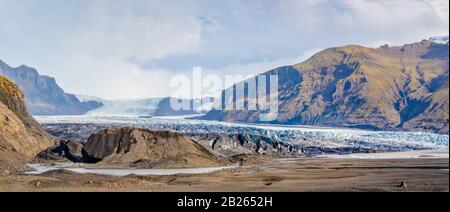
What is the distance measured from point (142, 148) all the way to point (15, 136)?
50.7 feet

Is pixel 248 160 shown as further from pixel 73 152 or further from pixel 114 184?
pixel 114 184

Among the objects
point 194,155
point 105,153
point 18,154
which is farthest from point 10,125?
point 194,155

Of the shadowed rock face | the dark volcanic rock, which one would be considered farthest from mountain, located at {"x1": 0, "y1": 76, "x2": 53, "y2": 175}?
the shadowed rock face

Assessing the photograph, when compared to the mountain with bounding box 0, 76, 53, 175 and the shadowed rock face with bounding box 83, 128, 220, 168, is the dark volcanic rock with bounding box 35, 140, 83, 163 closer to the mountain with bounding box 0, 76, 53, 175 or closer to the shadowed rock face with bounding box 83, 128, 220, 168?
the mountain with bounding box 0, 76, 53, 175

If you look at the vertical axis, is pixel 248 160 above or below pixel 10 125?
below

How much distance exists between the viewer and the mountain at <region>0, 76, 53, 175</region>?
182 feet

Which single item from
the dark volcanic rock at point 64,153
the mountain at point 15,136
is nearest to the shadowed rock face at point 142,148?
the dark volcanic rock at point 64,153

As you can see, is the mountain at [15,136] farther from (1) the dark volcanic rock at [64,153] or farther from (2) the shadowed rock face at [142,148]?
(2) the shadowed rock face at [142,148]

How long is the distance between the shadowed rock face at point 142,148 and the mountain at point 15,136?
7.92m

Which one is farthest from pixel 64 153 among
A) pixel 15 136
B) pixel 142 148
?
pixel 142 148

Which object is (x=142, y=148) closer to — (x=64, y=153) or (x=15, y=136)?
(x=64, y=153)
